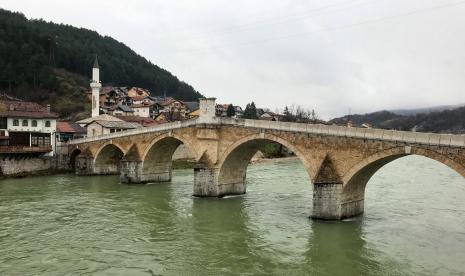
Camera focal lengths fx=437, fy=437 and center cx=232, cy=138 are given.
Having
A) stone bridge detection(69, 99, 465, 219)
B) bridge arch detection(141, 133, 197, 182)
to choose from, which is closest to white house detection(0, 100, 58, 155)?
stone bridge detection(69, 99, 465, 219)

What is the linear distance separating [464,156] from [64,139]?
Result: 3942 cm

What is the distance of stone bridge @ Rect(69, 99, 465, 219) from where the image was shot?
A: 19.5 metres

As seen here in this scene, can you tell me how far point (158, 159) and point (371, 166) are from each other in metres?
19.5

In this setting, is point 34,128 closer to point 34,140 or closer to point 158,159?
point 34,140

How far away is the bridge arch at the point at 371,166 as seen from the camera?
18.0 metres

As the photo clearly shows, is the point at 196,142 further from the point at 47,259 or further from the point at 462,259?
the point at 462,259

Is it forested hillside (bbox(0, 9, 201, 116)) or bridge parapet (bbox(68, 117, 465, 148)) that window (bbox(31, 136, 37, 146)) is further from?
forested hillside (bbox(0, 9, 201, 116))

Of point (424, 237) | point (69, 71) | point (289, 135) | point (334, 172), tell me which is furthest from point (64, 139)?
point (69, 71)

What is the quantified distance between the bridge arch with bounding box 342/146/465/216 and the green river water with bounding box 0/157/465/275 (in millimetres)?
1356

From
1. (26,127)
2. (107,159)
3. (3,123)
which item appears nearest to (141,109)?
(107,159)

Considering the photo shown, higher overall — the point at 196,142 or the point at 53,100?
the point at 53,100

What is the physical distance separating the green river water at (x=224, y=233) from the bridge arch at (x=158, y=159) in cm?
353

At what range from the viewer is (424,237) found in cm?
1864

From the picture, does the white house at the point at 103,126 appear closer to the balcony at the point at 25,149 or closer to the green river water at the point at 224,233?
the balcony at the point at 25,149
